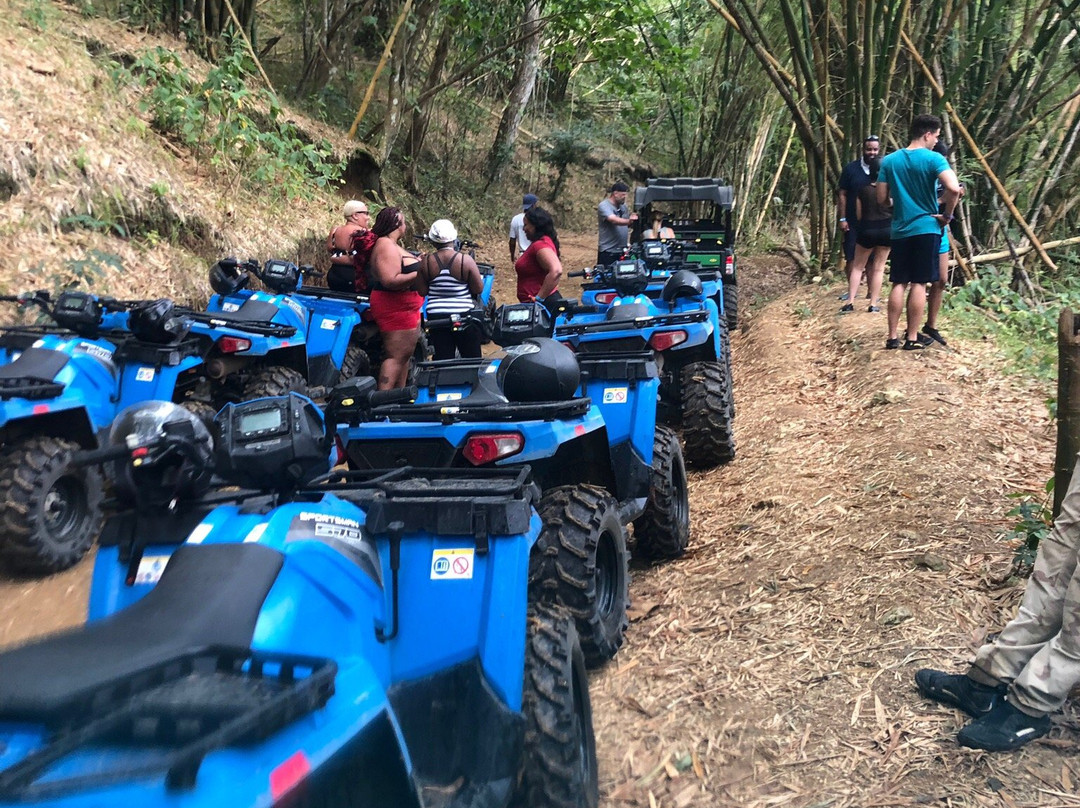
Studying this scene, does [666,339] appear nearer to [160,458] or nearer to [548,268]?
[548,268]

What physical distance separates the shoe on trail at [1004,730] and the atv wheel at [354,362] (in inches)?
223

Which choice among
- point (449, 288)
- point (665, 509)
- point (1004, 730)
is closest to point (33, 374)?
point (665, 509)

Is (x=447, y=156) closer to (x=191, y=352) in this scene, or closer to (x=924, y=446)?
(x=191, y=352)

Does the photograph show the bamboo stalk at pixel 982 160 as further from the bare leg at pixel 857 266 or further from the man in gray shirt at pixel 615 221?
the man in gray shirt at pixel 615 221

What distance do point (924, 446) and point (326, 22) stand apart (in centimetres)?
1153

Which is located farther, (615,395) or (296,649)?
(615,395)

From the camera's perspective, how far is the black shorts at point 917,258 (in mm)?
6426

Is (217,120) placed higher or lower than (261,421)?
higher

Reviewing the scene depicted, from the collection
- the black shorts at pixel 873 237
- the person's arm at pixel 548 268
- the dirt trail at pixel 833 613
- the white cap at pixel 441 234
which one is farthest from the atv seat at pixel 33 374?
the black shorts at pixel 873 237

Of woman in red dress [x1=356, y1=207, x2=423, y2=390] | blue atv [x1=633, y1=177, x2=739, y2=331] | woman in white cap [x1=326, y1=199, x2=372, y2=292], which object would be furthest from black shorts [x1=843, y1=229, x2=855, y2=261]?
woman in red dress [x1=356, y1=207, x2=423, y2=390]

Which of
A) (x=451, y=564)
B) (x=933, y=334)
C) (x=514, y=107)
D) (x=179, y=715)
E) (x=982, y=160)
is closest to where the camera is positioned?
(x=179, y=715)

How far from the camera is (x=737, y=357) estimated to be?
921cm

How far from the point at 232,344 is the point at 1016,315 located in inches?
263

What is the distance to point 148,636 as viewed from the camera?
155 cm
